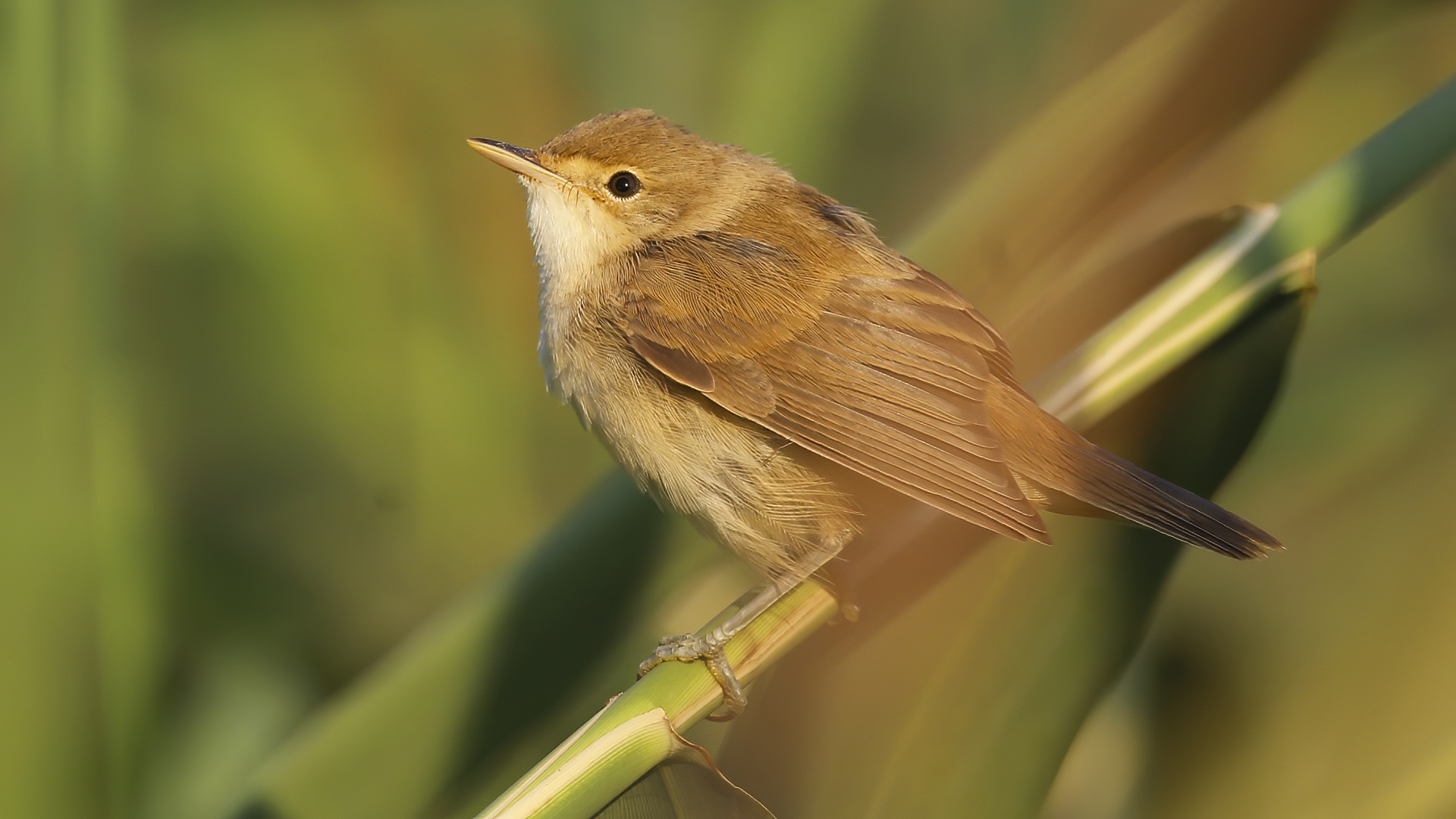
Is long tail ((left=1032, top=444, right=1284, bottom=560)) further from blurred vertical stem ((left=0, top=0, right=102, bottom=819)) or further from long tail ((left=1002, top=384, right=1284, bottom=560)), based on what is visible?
blurred vertical stem ((left=0, top=0, right=102, bottom=819))

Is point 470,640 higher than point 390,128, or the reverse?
point 390,128

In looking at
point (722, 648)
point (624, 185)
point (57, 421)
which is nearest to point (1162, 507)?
point (722, 648)

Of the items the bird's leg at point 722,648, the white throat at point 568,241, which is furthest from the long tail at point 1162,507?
the white throat at point 568,241

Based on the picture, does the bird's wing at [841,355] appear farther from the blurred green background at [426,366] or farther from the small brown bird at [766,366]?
the blurred green background at [426,366]

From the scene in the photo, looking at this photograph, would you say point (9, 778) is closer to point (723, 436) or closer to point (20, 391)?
point (20, 391)

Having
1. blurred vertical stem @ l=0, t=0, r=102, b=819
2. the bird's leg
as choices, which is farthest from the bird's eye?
blurred vertical stem @ l=0, t=0, r=102, b=819

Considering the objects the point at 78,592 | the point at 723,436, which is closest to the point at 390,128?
the point at 723,436

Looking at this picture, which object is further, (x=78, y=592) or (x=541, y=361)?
(x=541, y=361)
